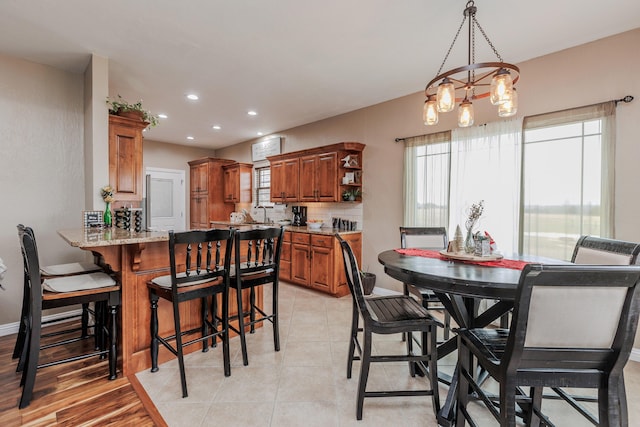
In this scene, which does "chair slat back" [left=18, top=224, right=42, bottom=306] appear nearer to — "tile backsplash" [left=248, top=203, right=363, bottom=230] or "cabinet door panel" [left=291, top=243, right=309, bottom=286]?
"cabinet door panel" [left=291, top=243, right=309, bottom=286]

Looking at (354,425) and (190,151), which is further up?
(190,151)

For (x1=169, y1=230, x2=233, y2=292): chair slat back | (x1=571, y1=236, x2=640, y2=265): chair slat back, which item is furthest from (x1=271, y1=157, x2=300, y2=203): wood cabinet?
(x1=571, y1=236, x2=640, y2=265): chair slat back

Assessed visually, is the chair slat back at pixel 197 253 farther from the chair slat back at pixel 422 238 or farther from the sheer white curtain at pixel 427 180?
the sheer white curtain at pixel 427 180

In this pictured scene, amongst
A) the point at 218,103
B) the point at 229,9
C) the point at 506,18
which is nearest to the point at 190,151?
the point at 218,103

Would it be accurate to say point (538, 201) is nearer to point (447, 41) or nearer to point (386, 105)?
point (447, 41)

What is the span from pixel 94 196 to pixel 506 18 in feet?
13.1

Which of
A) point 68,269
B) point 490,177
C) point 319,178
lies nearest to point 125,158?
point 68,269

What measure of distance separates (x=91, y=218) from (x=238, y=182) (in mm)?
3688

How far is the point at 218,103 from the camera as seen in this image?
172 inches

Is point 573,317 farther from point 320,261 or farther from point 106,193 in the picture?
point 106,193

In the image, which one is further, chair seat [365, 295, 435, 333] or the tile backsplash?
the tile backsplash

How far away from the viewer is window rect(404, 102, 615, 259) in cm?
269

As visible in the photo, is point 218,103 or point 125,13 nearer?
point 125,13

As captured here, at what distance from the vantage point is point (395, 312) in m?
1.93
